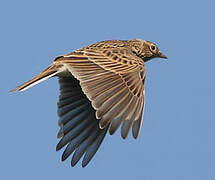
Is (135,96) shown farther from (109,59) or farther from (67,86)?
(67,86)

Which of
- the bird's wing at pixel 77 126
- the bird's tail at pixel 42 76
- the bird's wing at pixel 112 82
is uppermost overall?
the bird's tail at pixel 42 76

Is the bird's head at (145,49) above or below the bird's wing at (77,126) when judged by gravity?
above

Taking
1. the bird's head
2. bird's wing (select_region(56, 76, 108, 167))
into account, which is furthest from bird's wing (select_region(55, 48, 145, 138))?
the bird's head

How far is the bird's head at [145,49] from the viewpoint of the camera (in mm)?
9641

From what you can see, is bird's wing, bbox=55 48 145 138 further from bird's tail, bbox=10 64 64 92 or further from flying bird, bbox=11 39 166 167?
bird's tail, bbox=10 64 64 92

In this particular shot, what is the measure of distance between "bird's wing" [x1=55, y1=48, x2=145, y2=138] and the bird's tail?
0.38 ft

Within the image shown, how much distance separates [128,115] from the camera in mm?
7109

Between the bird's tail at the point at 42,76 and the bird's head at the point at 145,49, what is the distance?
5.52 ft

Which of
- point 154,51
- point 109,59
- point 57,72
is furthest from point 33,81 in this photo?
point 154,51

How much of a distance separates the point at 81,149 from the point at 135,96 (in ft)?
4.75

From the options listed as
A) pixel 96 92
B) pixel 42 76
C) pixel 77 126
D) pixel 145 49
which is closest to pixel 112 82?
pixel 96 92

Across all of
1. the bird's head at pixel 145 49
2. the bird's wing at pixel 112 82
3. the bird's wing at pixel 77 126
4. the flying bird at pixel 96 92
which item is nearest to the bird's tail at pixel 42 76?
the flying bird at pixel 96 92

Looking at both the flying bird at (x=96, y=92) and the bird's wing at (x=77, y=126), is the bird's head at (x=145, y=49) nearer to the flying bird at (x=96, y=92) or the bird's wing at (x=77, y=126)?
the flying bird at (x=96, y=92)

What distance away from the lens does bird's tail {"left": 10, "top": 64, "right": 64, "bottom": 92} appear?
7930 millimetres
